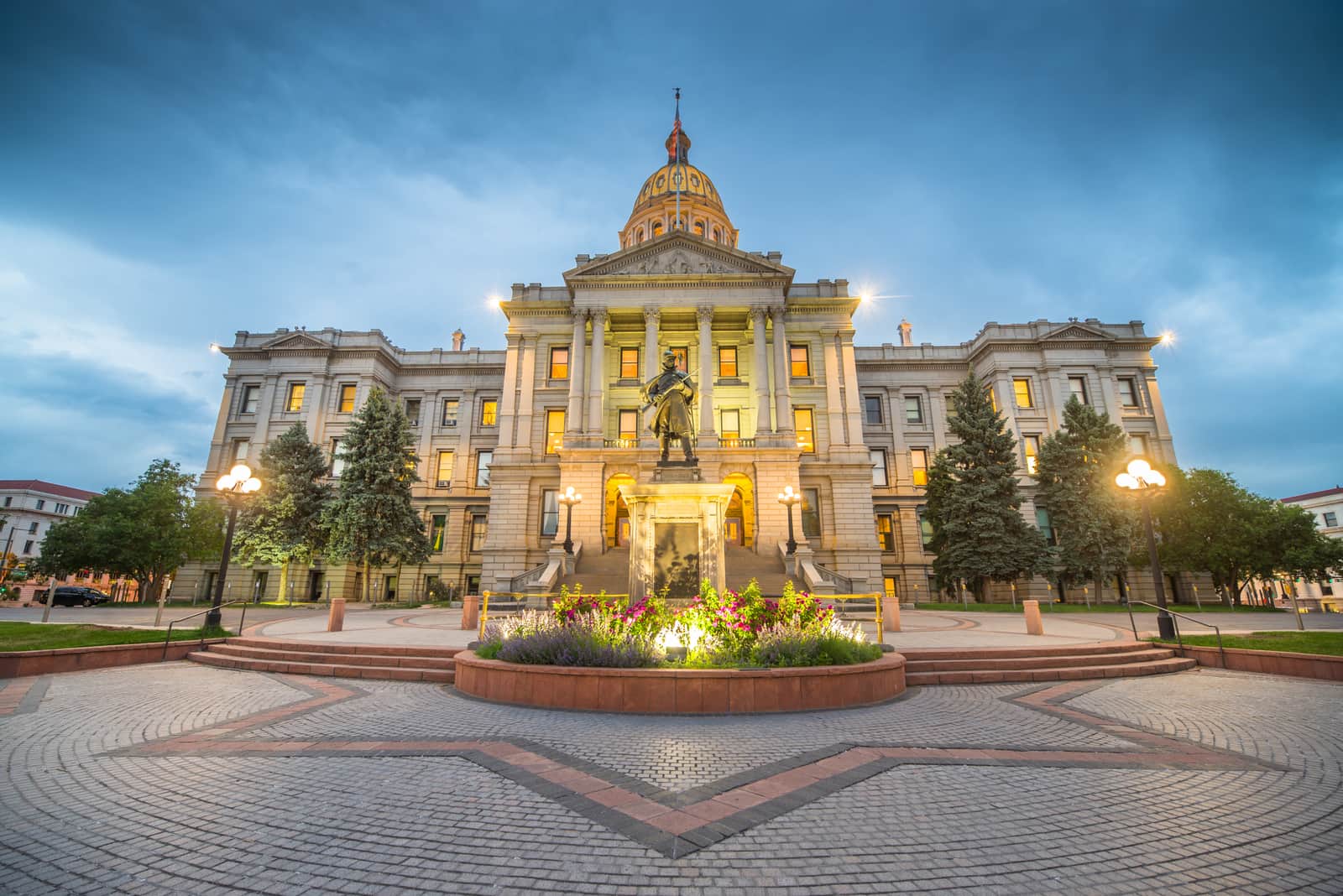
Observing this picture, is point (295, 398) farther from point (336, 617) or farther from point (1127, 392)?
point (1127, 392)

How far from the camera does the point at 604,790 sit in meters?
4.78

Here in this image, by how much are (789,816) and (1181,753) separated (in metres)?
4.63

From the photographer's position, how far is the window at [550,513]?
34.4 m

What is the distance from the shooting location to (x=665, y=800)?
4.58 metres

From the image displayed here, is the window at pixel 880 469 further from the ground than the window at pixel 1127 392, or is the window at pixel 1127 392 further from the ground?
the window at pixel 1127 392

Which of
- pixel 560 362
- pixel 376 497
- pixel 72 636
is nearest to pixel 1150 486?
pixel 72 636

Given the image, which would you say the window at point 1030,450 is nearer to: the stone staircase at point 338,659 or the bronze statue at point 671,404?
the bronze statue at point 671,404

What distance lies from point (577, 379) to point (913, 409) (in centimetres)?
2679

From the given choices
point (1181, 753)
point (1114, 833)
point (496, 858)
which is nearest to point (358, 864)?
point (496, 858)

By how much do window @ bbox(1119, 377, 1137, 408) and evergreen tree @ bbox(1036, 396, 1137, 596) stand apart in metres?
7.28

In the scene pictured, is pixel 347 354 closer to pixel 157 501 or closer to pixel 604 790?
pixel 157 501

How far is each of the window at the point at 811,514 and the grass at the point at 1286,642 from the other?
810 inches

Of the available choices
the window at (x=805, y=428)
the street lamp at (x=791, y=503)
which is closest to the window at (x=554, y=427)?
the street lamp at (x=791, y=503)

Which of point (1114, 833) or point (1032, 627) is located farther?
point (1032, 627)
